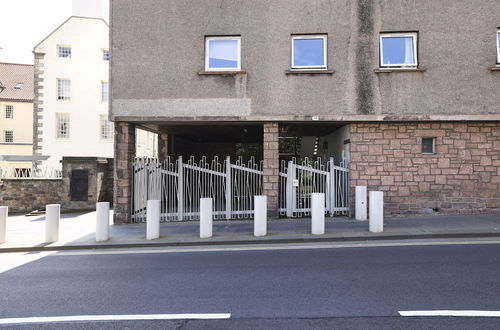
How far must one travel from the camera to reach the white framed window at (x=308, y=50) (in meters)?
11.3

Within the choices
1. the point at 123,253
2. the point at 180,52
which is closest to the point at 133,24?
the point at 180,52

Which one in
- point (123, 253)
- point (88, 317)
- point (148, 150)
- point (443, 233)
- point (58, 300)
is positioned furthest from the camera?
point (148, 150)

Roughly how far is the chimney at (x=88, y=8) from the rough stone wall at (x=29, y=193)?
2019 centimetres

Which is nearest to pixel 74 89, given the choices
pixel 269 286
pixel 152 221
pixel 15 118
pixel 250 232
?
pixel 15 118

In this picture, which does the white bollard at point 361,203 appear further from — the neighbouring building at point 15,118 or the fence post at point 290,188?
the neighbouring building at point 15,118

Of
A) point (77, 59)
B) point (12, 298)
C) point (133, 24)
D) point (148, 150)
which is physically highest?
point (77, 59)

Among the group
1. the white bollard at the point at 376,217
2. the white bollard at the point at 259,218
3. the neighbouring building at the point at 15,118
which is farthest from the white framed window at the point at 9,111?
the white bollard at the point at 376,217

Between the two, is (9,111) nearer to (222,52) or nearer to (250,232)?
(222,52)

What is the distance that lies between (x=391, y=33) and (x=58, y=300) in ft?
34.8

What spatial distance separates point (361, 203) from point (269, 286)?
→ 5.96 m

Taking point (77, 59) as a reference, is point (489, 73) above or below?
below

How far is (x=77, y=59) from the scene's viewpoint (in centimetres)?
3041

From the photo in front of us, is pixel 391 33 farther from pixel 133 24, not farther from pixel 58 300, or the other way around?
pixel 58 300

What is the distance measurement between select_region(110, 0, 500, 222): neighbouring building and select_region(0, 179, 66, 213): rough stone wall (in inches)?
225
